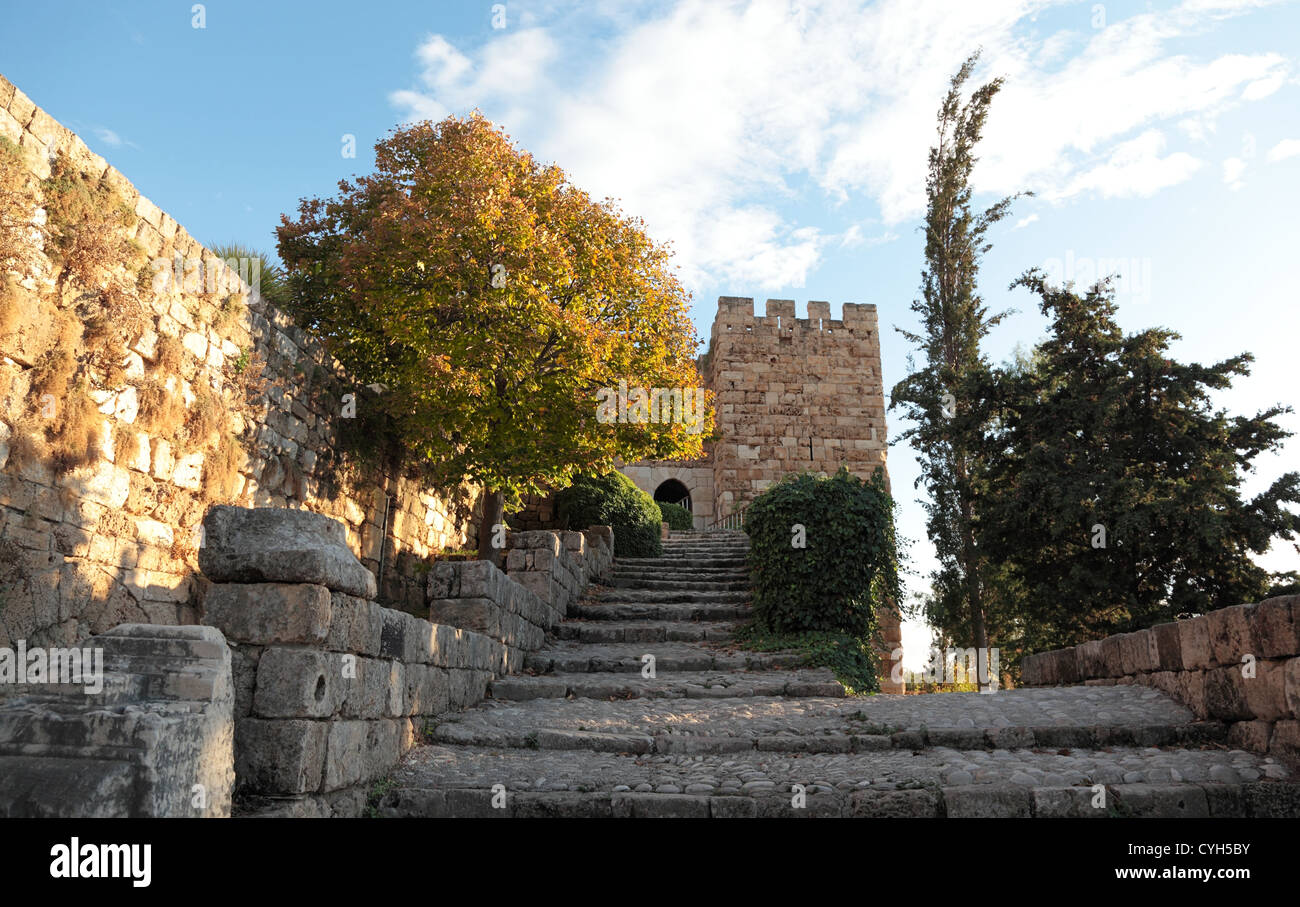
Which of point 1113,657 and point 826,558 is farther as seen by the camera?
point 826,558

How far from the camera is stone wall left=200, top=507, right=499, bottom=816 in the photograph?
3.71 metres

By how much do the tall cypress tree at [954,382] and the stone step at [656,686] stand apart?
7293 mm

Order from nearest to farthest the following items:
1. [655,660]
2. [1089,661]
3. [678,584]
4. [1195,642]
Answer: [1195,642] → [1089,661] → [655,660] → [678,584]

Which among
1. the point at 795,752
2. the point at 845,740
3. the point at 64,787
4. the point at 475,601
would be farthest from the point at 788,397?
the point at 64,787

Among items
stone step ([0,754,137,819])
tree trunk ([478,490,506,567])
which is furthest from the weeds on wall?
tree trunk ([478,490,506,567])

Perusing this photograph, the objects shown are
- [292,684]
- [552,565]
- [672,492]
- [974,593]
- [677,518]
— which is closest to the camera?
[292,684]

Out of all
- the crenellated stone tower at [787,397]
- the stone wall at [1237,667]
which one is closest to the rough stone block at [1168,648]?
the stone wall at [1237,667]

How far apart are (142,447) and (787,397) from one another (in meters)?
16.0

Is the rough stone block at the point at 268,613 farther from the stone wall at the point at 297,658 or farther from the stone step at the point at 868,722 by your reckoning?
the stone step at the point at 868,722

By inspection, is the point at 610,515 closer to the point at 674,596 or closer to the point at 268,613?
the point at 674,596

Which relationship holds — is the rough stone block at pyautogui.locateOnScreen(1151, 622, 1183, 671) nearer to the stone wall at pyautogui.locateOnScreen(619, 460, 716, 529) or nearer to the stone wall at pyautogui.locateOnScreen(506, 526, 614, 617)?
the stone wall at pyautogui.locateOnScreen(506, 526, 614, 617)

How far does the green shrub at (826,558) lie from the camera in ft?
31.1

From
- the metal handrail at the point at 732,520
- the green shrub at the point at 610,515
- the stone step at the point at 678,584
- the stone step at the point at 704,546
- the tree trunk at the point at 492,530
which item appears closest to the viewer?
the tree trunk at the point at 492,530

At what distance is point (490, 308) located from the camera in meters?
9.73
